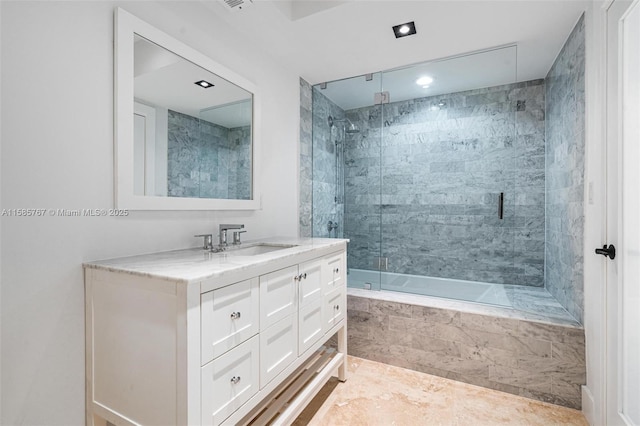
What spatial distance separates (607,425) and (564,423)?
0.24 m

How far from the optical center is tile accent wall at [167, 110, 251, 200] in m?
1.64

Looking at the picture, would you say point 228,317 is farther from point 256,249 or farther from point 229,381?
point 256,249

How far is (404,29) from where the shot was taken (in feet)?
6.74

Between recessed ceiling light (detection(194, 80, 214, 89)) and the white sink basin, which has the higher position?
recessed ceiling light (detection(194, 80, 214, 89))

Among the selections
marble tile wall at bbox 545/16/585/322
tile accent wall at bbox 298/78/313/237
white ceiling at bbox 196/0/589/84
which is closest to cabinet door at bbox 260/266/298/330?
tile accent wall at bbox 298/78/313/237

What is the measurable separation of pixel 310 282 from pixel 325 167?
5.56ft

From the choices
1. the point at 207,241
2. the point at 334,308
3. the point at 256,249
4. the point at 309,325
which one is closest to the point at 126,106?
the point at 207,241

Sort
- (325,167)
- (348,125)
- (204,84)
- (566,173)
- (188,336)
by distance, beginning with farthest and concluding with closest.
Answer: (348,125) → (325,167) → (566,173) → (204,84) → (188,336)

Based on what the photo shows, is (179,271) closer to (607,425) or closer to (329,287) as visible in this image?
(329,287)

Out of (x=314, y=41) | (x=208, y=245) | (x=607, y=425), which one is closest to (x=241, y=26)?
(x=314, y=41)

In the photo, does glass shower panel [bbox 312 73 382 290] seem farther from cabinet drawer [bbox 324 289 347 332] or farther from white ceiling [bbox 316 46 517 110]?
cabinet drawer [bbox 324 289 347 332]

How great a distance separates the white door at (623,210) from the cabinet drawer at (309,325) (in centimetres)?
141

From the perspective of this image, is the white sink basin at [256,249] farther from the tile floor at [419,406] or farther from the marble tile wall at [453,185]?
the marble tile wall at [453,185]

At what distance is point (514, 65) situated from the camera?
2.57 m
